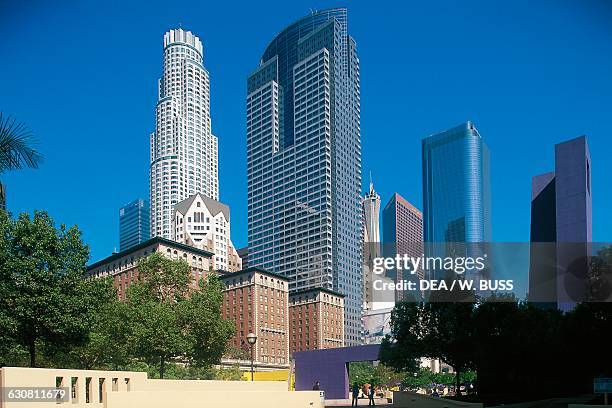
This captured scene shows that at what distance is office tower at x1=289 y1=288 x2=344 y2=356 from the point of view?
488 feet

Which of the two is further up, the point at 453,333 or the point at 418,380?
the point at 453,333

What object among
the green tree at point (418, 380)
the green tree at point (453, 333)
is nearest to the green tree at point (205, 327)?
the green tree at point (453, 333)

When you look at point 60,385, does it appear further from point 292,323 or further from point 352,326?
point 352,326

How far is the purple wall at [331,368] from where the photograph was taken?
209ft

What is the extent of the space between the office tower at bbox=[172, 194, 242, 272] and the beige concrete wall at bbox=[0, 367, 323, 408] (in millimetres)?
163819

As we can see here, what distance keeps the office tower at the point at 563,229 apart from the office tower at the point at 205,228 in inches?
3519

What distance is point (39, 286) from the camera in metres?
28.8

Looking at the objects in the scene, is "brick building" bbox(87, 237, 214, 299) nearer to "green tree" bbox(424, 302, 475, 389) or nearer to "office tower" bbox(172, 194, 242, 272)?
"office tower" bbox(172, 194, 242, 272)

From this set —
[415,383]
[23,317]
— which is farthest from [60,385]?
[415,383]

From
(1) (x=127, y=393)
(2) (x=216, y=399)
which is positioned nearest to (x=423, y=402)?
(2) (x=216, y=399)

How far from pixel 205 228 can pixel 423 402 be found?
164068 mm

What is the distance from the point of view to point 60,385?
1942 cm

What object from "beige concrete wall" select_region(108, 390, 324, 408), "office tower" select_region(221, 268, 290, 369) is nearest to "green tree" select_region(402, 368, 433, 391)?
"office tower" select_region(221, 268, 290, 369)

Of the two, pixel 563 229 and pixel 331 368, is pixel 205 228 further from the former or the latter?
pixel 331 368
